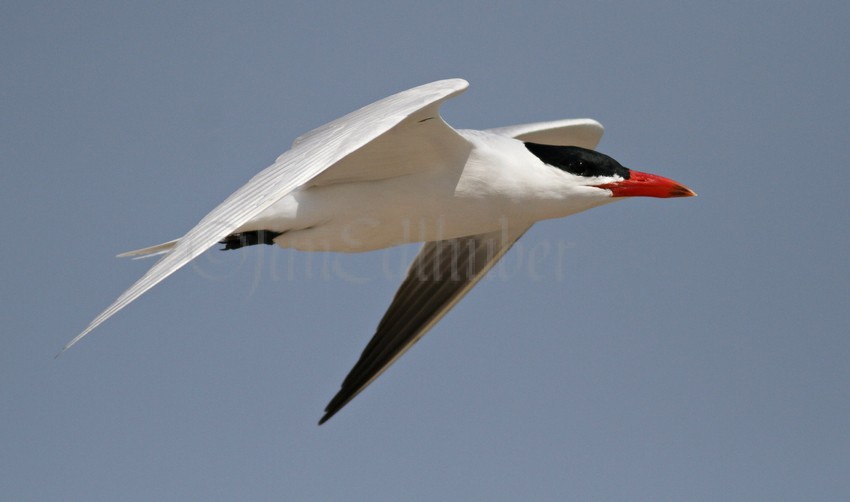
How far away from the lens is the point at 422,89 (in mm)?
7289

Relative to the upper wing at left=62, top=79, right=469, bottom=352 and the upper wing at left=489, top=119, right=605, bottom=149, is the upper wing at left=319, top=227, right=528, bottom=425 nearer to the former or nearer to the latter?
the upper wing at left=489, top=119, right=605, bottom=149

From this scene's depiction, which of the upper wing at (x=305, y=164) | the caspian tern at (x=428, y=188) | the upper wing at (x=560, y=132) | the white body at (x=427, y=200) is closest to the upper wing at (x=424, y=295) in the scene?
the upper wing at (x=560, y=132)

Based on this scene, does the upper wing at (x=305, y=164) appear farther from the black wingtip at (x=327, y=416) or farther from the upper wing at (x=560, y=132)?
the black wingtip at (x=327, y=416)

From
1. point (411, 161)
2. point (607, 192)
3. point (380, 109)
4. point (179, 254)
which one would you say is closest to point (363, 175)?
point (411, 161)

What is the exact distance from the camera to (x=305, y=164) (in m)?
6.43

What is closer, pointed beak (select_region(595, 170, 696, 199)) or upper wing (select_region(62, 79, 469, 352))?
upper wing (select_region(62, 79, 469, 352))

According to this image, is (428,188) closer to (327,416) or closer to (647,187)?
(647,187)

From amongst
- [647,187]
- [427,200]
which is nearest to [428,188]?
[427,200]

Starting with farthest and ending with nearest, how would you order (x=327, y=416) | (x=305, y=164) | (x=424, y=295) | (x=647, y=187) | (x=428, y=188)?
(x=424, y=295), (x=327, y=416), (x=647, y=187), (x=428, y=188), (x=305, y=164)

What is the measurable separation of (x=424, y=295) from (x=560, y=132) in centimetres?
166

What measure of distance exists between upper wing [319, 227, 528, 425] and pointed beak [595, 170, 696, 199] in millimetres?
1332

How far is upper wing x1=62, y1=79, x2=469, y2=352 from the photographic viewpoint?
5742 millimetres

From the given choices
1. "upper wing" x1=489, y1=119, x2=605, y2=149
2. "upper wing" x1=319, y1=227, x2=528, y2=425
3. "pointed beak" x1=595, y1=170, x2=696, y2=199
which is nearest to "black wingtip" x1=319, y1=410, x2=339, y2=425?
"upper wing" x1=319, y1=227, x2=528, y2=425

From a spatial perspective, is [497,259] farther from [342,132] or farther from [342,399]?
[342,132]
